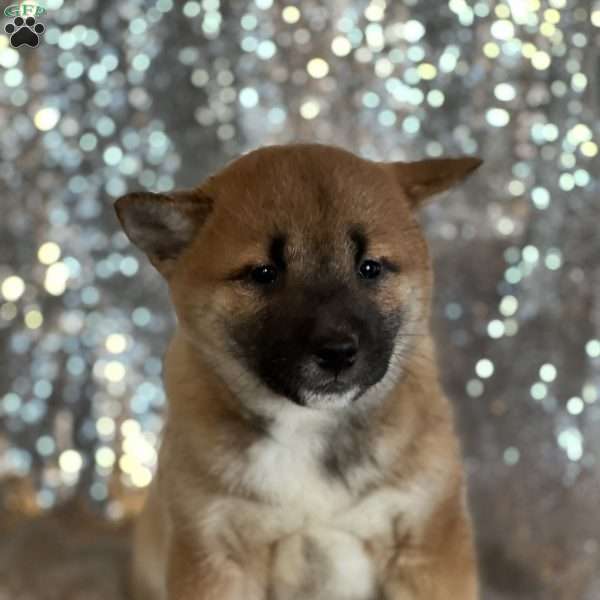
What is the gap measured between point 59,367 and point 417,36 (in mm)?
A: 992

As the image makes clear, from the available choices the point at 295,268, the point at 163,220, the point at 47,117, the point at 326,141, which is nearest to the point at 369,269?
the point at 295,268

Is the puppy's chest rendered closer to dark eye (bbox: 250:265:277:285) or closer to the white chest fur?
the white chest fur

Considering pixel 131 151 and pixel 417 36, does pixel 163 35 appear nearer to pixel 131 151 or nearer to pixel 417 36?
pixel 131 151

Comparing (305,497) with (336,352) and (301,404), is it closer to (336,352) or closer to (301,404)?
(301,404)

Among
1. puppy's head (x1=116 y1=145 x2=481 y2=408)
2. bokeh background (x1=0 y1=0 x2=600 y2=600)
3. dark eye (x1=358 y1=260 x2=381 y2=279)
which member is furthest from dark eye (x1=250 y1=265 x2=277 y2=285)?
bokeh background (x1=0 y1=0 x2=600 y2=600)

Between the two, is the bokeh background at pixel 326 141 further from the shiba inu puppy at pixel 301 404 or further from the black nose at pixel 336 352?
the black nose at pixel 336 352

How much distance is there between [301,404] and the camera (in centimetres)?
129

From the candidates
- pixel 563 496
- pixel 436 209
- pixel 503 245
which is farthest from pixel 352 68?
pixel 563 496

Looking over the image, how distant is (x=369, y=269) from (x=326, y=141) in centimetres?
70

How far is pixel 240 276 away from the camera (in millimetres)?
1323

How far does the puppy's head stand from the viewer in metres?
1.26

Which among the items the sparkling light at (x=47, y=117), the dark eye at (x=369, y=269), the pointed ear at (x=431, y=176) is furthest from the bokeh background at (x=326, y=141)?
the dark eye at (x=369, y=269)

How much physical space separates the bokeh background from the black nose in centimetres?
80

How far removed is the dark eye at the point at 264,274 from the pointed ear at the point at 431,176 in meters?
0.25
